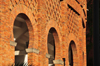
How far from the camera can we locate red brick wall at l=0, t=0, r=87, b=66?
12453 millimetres

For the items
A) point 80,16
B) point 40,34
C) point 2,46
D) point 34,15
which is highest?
point 80,16

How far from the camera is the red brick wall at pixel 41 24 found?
1245cm

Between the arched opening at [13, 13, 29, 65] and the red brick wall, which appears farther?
the arched opening at [13, 13, 29, 65]

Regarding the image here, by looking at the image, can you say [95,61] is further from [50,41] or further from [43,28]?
[50,41]

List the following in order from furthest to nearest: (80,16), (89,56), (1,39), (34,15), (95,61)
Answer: (89,56) → (80,16) → (34,15) → (1,39) → (95,61)

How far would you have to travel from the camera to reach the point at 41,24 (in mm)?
16219

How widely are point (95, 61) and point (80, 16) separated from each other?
753 inches

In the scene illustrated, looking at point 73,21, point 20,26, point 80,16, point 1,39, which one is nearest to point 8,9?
point 1,39

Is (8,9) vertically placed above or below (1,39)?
above

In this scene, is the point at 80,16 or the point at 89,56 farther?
the point at 89,56

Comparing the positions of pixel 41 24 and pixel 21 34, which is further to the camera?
pixel 21 34

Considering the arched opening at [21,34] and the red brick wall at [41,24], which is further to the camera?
the arched opening at [21,34]

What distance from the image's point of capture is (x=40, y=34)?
16.1 metres

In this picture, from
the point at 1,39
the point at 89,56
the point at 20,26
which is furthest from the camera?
the point at 89,56
